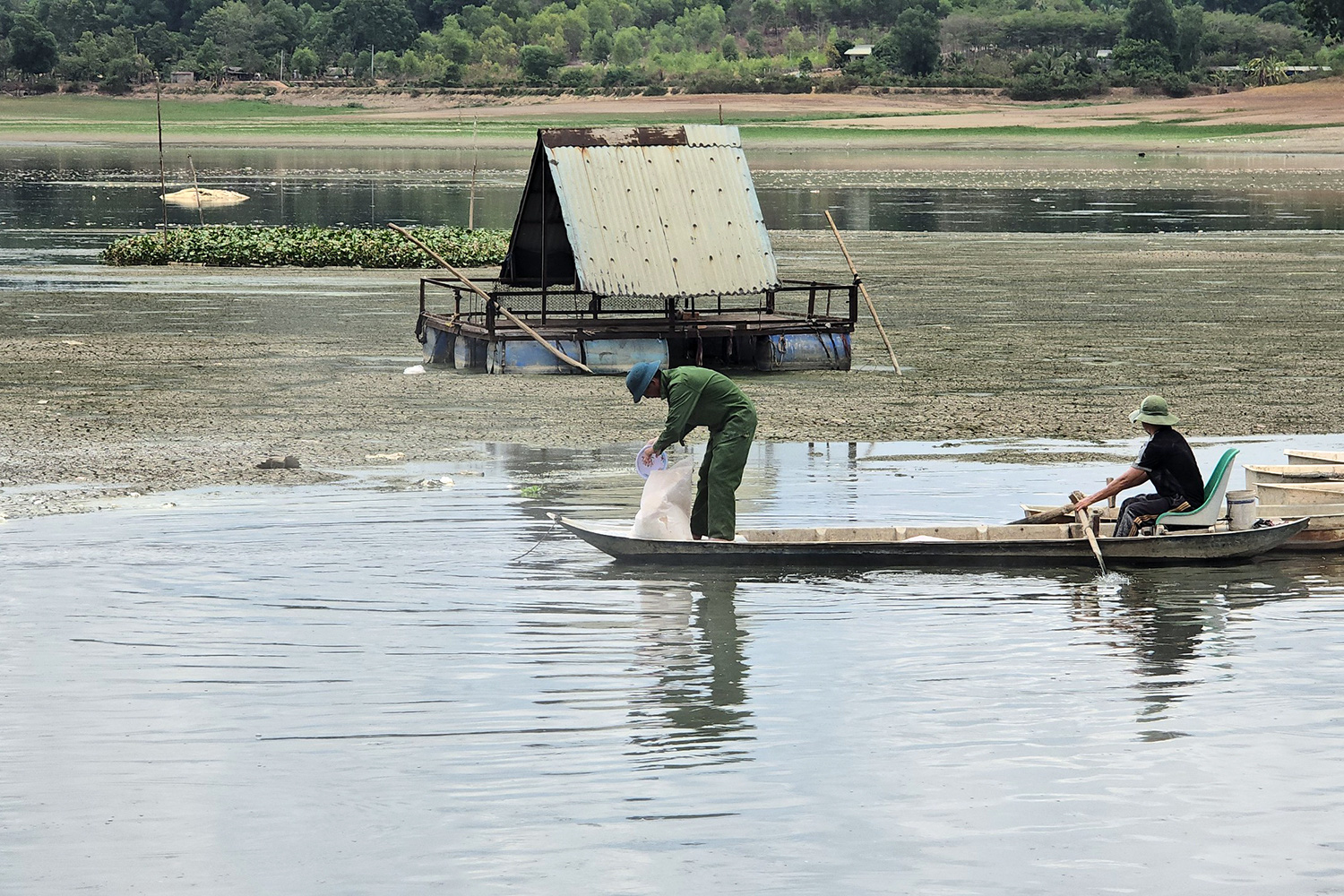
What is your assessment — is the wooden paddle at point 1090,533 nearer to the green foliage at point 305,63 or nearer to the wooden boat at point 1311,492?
the wooden boat at point 1311,492

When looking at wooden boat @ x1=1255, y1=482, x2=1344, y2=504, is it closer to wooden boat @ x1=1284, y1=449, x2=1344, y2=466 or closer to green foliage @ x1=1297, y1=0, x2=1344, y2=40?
wooden boat @ x1=1284, y1=449, x2=1344, y2=466

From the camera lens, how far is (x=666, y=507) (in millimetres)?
12016

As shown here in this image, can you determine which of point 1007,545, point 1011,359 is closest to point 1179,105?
point 1011,359

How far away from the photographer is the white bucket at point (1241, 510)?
12242 millimetres

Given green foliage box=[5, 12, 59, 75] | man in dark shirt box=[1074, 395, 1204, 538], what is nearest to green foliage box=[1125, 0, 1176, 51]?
green foliage box=[5, 12, 59, 75]

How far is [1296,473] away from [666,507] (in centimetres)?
480

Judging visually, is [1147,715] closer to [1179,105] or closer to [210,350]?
[210,350]

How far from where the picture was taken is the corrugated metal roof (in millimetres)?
21562

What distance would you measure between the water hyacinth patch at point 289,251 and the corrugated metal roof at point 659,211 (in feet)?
42.4

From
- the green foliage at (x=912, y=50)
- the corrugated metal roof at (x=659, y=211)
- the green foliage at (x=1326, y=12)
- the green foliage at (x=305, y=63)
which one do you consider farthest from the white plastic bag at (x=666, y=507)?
the green foliage at (x=305, y=63)

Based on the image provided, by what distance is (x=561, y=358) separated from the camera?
20.5 meters

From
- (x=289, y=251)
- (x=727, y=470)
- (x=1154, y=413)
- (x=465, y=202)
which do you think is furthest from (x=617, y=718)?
(x=465, y=202)

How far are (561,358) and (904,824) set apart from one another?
13119 mm

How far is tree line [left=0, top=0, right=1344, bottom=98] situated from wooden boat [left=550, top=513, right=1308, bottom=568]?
8880cm
